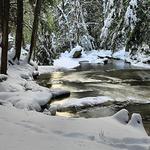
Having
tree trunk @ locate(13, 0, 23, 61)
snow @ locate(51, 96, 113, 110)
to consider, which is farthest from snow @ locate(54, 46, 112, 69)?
snow @ locate(51, 96, 113, 110)

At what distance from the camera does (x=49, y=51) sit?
101 ft

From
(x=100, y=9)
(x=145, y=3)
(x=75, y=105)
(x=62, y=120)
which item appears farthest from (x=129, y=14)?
(x=100, y=9)

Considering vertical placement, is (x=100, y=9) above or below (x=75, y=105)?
above

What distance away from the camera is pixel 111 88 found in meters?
18.6

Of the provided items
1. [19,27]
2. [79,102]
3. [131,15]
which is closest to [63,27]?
[131,15]

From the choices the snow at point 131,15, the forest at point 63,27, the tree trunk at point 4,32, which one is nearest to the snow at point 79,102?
the tree trunk at point 4,32

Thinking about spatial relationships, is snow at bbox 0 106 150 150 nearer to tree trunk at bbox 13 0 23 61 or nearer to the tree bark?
the tree bark

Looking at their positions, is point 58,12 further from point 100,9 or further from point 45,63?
point 45,63

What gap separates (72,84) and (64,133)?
44.9ft

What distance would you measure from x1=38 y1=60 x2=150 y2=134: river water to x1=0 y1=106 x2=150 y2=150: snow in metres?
3.47

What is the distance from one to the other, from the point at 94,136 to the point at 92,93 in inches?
415

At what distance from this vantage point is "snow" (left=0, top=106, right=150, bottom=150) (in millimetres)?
5762

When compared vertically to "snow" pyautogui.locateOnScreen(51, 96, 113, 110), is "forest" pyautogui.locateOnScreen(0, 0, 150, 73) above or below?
above

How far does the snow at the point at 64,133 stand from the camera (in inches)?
227
